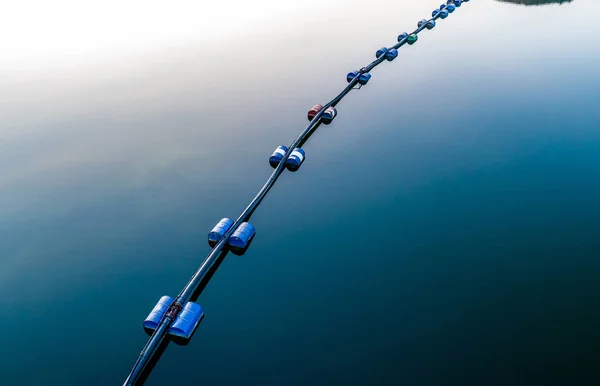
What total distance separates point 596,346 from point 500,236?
1192cm

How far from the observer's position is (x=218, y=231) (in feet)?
124

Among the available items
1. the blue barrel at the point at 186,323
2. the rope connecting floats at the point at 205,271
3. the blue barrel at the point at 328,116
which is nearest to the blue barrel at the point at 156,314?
the rope connecting floats at the point at 205,271

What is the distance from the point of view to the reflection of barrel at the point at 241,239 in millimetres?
37531

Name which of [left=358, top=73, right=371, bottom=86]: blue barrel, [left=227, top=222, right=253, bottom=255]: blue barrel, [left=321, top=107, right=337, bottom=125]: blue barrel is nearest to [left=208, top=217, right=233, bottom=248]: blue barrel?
[left=227, top=222, right=253, bottom=255]: blue barrel

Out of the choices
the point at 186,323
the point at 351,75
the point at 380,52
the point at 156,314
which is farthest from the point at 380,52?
the point at 156,314

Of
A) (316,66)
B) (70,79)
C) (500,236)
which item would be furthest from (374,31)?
(500,236)

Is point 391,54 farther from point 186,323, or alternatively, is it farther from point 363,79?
point 186,323

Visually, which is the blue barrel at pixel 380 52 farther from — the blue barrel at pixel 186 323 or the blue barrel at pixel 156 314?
the blue barrel at pixel 156 314

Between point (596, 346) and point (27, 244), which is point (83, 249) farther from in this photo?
point (596, 346)

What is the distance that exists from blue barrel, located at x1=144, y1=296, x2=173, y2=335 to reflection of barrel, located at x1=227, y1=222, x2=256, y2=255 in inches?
323

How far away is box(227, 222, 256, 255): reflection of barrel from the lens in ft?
123

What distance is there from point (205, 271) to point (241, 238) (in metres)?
4.37

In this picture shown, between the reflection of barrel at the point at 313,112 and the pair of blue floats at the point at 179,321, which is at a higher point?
the reflection of barrel at the point at 313,112

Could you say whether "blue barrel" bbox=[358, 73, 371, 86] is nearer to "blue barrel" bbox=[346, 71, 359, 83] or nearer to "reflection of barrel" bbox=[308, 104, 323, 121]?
"blue barrel" bbox=[346, 71, 359, 83]
